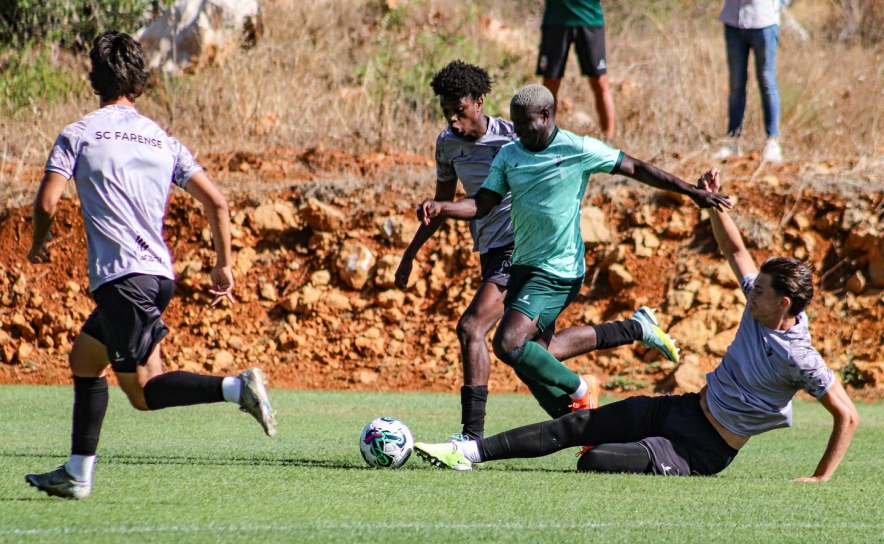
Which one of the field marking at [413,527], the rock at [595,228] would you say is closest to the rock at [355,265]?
the rock at [595,228]

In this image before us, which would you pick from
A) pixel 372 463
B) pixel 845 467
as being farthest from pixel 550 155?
pixel 845 467

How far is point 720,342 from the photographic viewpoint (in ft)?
41.5

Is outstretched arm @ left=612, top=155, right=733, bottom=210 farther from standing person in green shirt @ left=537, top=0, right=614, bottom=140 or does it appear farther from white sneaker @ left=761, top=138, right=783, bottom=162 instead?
white sneaker @ left=761, top=138, right=783, bottom=162

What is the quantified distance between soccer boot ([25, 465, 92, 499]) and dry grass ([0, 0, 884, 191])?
10514mm

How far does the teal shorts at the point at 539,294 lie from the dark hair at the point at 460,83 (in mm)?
1276

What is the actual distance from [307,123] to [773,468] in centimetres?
1099

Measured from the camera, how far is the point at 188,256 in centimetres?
1437

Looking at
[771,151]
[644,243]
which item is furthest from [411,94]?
[771,151]

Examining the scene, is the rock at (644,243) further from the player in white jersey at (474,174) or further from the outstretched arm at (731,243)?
the outstretched arm at (731,243)

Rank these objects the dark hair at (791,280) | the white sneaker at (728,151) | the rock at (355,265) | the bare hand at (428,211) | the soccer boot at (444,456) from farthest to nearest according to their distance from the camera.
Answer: the white sneaker at (728,151), the rock at (355,265), the soccer boot at (444,456), the bare hand at (428,211), the dark hair at (791,280)

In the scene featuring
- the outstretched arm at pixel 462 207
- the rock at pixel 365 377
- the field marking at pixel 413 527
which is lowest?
the rock at pixel 365 377

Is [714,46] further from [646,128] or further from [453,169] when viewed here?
[453,169]

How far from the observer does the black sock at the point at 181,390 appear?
534cm

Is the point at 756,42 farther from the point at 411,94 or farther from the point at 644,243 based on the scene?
the point at 411,94
